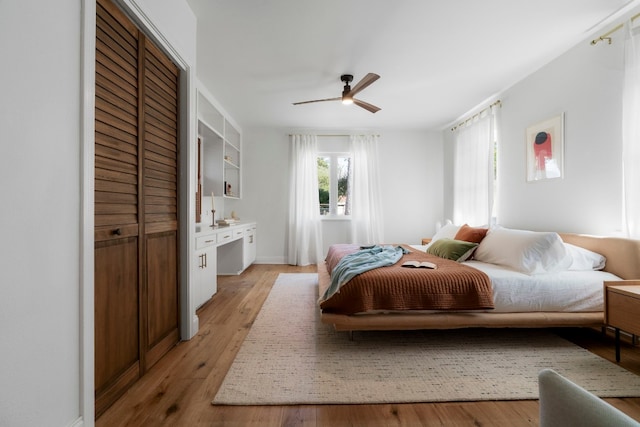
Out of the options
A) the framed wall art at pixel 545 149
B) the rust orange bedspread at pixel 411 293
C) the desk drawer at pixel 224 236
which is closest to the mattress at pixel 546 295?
the rust orange bedspread at pixel 411 293

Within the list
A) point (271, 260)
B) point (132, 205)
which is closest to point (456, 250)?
point (132, 205)

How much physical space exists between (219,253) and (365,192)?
2751 millimetres

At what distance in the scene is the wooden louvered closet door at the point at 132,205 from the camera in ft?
4.63

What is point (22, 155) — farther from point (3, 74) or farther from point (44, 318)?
point (44, 318)

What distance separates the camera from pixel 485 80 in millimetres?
3494

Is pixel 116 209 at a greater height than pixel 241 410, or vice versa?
pixel 116 209

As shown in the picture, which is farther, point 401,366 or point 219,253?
point 219,253

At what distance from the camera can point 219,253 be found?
454 centimetres

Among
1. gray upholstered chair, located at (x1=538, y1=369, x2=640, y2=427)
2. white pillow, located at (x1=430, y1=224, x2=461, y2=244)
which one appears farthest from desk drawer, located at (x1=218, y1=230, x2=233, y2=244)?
gray upholstered chair, located at (x1=538, y1=369, x2=640, y2=427)

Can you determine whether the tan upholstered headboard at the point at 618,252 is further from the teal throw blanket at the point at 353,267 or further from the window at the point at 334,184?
the window at the point at 334,184

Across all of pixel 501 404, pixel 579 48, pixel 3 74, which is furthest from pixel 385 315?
pixel 579 48

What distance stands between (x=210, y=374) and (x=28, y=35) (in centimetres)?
181

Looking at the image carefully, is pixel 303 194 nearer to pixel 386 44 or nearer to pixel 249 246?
pixel 249 246

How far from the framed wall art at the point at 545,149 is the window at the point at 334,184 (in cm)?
293
